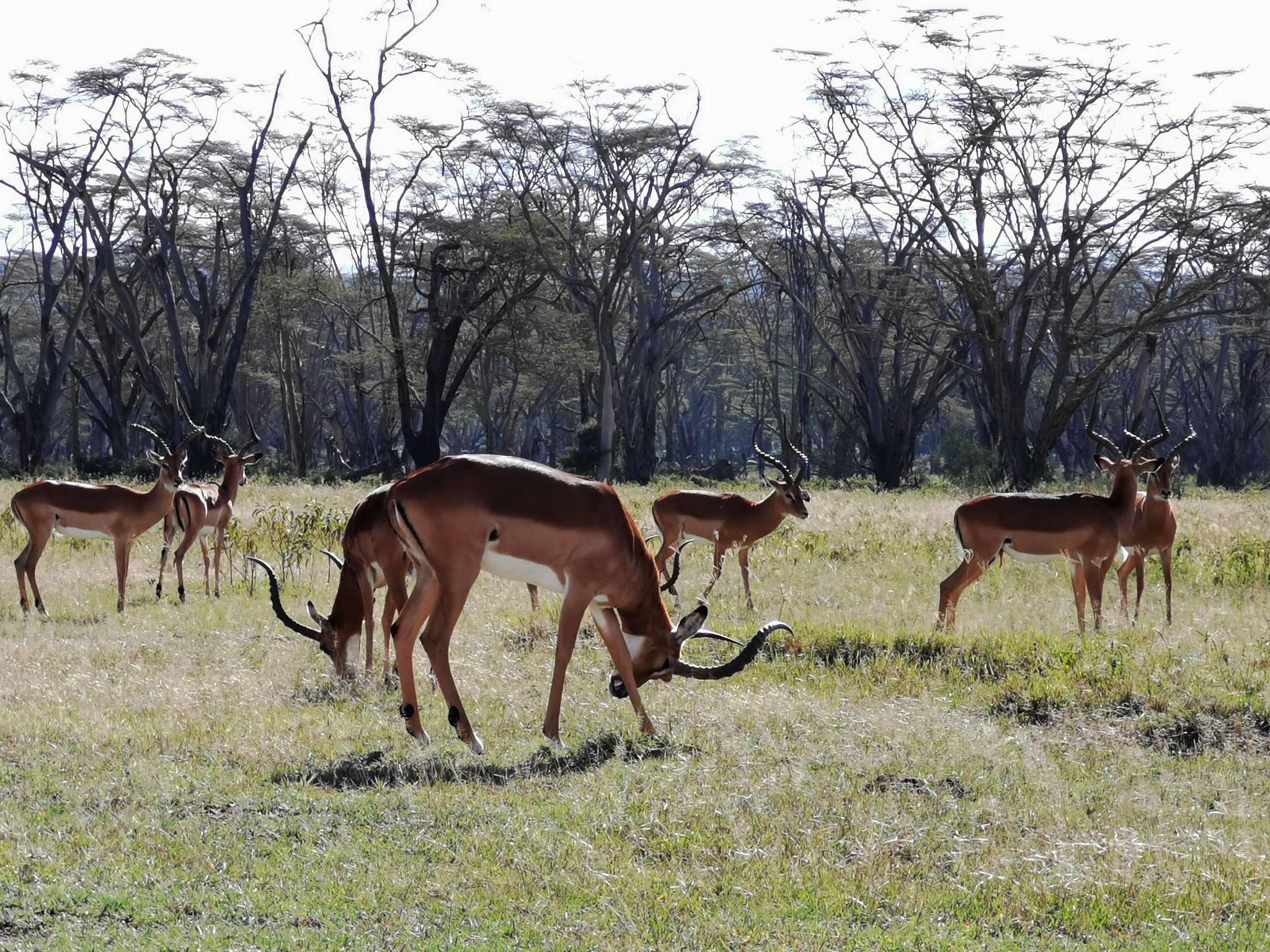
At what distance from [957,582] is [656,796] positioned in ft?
19.0

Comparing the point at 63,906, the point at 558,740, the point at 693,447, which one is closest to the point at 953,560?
the point at 558,740

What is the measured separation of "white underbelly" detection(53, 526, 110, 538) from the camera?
42.3ft

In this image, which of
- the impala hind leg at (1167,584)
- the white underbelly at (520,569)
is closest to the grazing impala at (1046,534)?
the impala hind leg at (1167,584)

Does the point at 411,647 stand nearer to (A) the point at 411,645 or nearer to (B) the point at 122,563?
(A) the point at 411,645

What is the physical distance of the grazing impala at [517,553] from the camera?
6.92 metres

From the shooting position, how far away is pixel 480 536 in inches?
273

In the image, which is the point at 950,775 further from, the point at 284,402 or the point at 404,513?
the point at 284,402

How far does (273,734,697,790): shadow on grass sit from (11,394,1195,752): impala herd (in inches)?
8.6

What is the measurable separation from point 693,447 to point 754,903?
6271 cm

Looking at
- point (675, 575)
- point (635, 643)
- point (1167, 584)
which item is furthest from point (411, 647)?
point (1167, 584)

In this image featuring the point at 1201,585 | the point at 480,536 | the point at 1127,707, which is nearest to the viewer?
the point at 480,536

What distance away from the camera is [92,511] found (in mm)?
12883

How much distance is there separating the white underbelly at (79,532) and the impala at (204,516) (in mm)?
578

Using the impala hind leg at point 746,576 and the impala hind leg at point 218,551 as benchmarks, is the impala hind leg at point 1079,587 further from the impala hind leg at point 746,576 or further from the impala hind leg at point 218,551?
the impala hind leg at point 218,551
